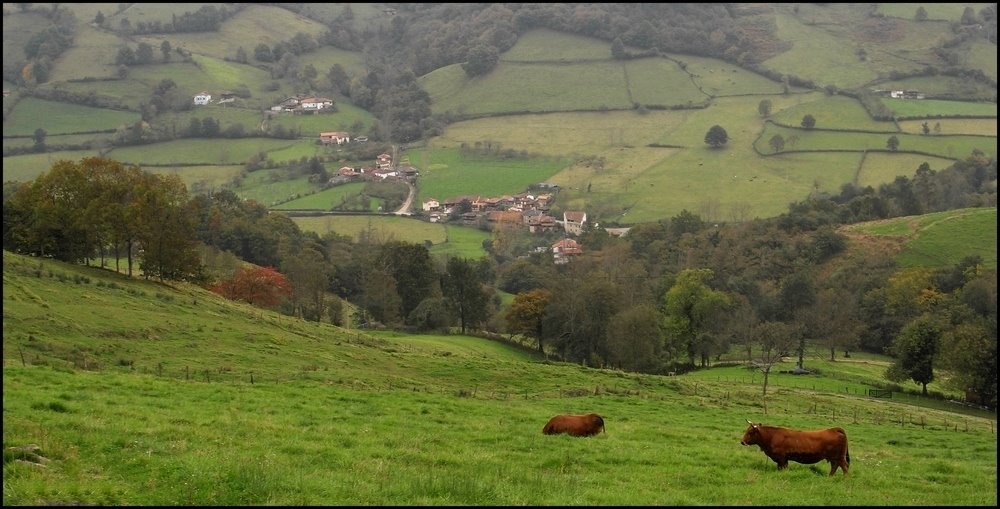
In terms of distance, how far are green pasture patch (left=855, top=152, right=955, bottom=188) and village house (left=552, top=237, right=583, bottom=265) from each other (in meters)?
43.8

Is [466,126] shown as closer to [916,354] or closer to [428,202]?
[428,202]

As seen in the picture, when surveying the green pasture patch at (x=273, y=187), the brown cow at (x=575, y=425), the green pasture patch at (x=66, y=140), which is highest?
the green pasture patch at (x=66, y=140)

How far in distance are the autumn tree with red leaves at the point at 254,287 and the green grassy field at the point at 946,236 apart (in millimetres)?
60186

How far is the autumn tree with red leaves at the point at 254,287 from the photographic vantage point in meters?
60.8

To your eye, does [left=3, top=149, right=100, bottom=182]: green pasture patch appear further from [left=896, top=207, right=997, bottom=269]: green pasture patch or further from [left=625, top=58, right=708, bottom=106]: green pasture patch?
[left=896, top=207, right=997, bottom=269]: green pasture patch

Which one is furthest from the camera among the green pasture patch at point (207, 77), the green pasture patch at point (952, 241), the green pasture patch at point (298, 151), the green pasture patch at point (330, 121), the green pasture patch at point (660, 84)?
the green pasture patch at point (207, 77)

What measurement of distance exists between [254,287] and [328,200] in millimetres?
67026

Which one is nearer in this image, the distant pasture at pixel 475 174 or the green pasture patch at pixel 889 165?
the green pasture patch at pixel 889 165

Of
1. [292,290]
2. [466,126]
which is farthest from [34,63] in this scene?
[292,290]

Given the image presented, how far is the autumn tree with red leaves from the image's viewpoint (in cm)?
6081

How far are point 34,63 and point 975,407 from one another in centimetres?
17242

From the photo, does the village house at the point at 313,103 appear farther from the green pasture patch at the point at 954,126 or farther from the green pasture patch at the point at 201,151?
the green pasture patch at the point at 954,126

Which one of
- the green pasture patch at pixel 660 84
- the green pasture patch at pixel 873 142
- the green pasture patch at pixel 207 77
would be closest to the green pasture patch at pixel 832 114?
the green pasture patch at pixel 873 142

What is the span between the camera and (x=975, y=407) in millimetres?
47062
